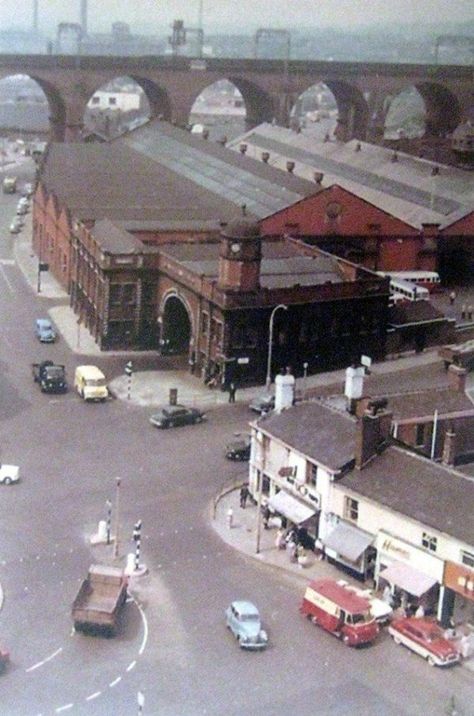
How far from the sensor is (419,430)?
30.7 ft

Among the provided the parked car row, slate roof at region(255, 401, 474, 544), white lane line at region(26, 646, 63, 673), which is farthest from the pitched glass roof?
white lane line at region(26, 646, 63, 673)

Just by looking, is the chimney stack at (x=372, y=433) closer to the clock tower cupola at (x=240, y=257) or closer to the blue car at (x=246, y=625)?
the blue car at (x=246, y=625)

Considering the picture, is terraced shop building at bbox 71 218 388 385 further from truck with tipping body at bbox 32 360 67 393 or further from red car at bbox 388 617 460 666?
red car at bbox 388 617 460 666

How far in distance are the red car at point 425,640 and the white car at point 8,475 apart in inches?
125

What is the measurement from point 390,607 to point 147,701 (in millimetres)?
2027

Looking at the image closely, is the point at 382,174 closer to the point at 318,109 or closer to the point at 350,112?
the point at 350,112

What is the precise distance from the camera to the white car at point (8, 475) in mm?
9344

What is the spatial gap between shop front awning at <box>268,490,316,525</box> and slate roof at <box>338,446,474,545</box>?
1.32 ft

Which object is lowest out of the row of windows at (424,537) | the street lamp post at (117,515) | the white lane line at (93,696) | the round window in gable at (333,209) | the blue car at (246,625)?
the street lamp post at (117,515)

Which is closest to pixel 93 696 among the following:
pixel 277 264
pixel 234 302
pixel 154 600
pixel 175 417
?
pixel 154 600

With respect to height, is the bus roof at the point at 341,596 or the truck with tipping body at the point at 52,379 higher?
the bus roof at the point at 341,596

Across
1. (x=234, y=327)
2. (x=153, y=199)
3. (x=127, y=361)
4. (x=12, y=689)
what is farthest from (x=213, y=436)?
(x=153, y=199)

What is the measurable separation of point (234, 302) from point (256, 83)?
644 inches

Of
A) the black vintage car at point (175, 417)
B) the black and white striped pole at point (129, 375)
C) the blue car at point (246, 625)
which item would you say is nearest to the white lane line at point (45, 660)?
the blue car at point (246, 625)
